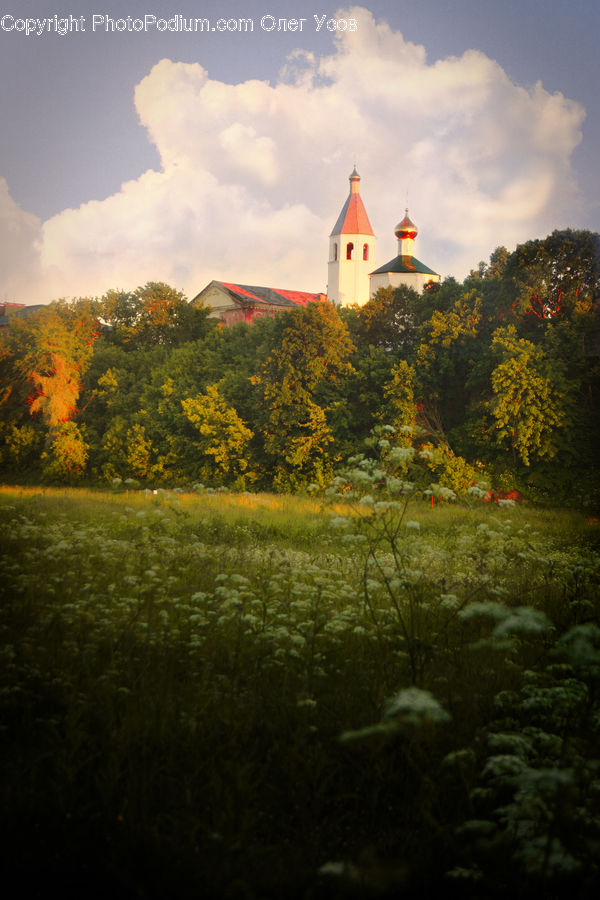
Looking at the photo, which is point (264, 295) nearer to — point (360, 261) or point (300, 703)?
point (360, 261)

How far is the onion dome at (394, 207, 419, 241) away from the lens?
217ft

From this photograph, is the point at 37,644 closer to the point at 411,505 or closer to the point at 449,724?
the point at 449,724

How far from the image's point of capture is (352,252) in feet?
214

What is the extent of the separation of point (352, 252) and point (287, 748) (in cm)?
6518

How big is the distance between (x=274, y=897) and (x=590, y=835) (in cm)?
160

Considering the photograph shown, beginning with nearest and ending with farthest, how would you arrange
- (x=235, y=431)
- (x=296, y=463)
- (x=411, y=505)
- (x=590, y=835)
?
(x=590, y=835) → (x=411, y=505) → (x=296, y=463) → (x=235, y=431)

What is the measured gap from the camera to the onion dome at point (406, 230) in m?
66.1

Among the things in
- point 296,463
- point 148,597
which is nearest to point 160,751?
point 148,597

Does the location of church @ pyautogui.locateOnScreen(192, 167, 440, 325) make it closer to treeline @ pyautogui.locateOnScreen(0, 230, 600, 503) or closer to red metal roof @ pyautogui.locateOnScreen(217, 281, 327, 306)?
red metal roof @ pyautogui.locateOnScreen(217, 281, 327, 306)

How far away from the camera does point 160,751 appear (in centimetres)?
381

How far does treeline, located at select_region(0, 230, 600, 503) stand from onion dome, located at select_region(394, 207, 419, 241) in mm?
37268

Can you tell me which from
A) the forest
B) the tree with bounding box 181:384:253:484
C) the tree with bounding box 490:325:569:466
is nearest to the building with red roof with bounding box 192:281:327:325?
the tree with bounding box 181:384:253:484

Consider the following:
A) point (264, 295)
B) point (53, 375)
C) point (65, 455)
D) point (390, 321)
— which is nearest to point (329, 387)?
point (390, 321)

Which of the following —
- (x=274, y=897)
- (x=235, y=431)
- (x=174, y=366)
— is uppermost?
(x=174, y=366)
